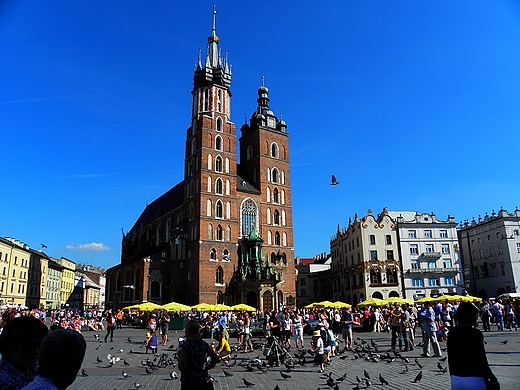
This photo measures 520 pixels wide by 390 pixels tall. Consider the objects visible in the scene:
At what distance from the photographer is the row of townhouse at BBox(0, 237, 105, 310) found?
57719 mm

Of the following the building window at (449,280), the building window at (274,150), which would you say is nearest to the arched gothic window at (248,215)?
the building window at (274,150)

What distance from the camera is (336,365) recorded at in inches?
535

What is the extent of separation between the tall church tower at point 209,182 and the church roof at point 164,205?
25.7 feet

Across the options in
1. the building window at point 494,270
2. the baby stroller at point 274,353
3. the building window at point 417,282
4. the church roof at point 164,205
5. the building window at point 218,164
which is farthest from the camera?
the church roof at point 164,205

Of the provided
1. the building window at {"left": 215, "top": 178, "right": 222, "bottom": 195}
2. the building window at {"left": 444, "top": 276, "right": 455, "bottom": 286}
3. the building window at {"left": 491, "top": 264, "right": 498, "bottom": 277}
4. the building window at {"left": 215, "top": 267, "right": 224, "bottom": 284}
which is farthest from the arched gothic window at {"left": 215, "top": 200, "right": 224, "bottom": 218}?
the building window at {"left": 491, "top": 264, "right": 498, "bottom": 277}

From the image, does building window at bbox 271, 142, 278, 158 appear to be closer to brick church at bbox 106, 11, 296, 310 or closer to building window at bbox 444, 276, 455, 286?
brick church at bbox 106, 11, 296, 310

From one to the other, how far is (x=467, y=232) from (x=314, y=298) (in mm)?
26859

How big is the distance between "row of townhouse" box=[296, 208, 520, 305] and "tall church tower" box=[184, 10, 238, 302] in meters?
17.2

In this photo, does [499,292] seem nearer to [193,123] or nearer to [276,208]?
[276,208]

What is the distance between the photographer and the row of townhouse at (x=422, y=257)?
53469 millimetres

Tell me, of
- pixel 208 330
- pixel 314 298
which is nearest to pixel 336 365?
pixel 208 330

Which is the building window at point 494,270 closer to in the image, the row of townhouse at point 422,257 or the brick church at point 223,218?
the row of townhouse at point 422,257

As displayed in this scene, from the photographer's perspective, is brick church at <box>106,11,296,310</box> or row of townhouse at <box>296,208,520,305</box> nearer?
brick church at <box>106,11,296,310</box>

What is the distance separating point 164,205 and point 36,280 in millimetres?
23852
